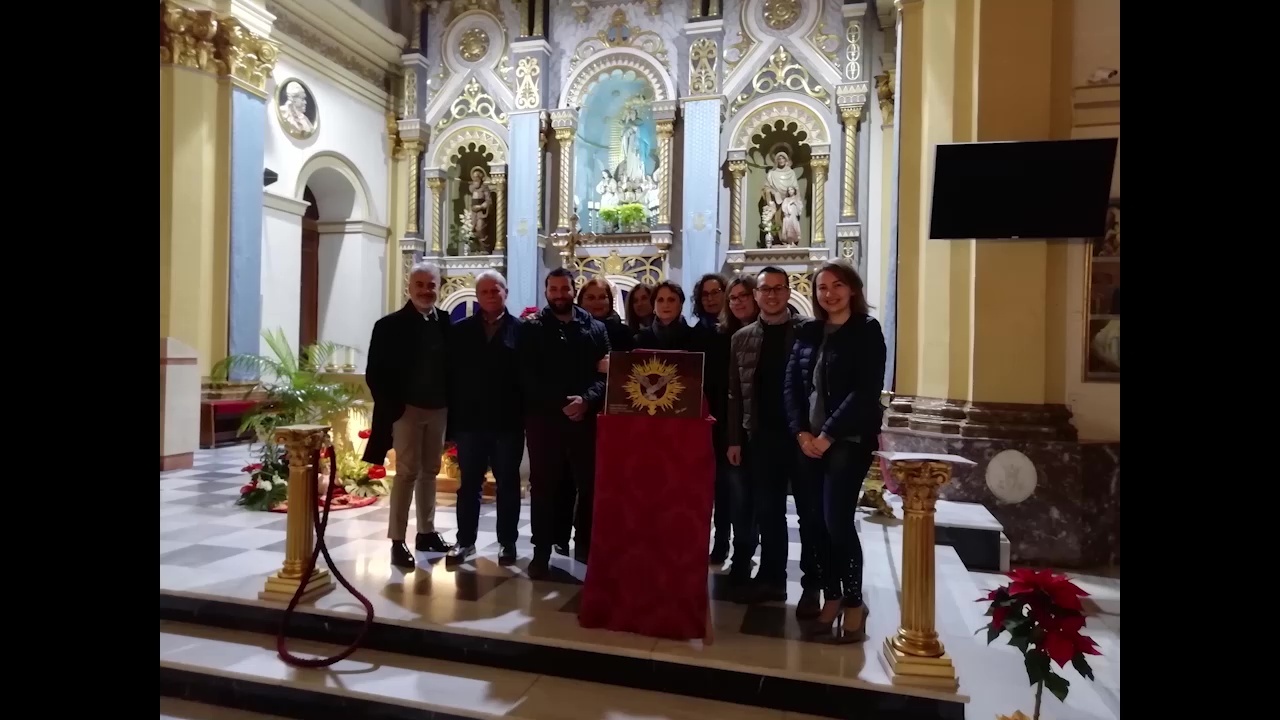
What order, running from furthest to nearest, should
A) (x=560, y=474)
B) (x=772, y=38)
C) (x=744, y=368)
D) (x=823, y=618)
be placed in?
1. (x=772, y=38)
2. (x=560, y=474)
3. (x=744, y=368)
4. (x=823, y=618)

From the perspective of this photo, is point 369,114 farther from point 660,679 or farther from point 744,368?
point 660,679

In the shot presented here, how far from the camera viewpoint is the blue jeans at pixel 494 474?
3918mm

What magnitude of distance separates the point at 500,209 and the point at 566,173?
1276mm

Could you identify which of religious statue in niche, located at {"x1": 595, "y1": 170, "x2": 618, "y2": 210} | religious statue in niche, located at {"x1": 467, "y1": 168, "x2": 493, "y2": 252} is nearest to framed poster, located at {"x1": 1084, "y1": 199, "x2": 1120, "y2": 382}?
religious statue in niche, located at {"x1": 595, "y1": 170, "x2": 618, "y2": 210}

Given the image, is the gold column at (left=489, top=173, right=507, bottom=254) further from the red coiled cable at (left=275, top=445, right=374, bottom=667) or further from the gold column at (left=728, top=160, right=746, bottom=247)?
the red coiled cable at (left=275, top=445, right=374, bottom=667)

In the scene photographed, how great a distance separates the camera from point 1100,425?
15.8 feet

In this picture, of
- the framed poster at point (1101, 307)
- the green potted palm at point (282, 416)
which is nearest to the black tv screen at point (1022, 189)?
the framed poster at point (1101, 307)

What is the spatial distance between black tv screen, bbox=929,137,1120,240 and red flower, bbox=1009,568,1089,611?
2.84 meters

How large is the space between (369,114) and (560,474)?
9602 millimetres

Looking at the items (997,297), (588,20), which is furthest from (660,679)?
(588,20)

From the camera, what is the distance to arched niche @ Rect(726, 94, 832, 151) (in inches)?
394

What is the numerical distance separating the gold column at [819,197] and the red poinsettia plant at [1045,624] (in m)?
7.96

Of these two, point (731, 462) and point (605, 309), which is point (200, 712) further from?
point (605, 309)

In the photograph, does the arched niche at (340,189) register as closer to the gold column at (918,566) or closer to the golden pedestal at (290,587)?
the golden pedestal at (290,587)
